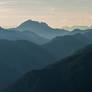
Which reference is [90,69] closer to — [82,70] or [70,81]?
[82,70]

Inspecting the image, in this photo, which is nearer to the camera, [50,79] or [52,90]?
[52,90]

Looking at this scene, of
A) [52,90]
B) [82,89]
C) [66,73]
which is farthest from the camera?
[66,73]

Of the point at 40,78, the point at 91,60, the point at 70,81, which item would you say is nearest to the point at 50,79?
the point at 40,78

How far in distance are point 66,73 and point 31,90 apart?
28.3 meters

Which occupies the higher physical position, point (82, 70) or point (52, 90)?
point (82, 70)

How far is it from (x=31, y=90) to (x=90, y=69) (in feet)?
146

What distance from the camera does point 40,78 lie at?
19238 centimetres

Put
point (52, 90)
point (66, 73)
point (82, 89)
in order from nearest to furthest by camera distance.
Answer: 1. point (82, 89)
2. point (52, 90)
3. point (66, 73)

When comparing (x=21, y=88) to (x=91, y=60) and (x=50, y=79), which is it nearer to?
(x=50, y=79)

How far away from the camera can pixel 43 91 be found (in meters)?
175

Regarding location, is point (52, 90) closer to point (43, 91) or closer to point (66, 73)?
point (43, 91)

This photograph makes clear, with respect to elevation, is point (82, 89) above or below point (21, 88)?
above

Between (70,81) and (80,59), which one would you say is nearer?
(70,81)

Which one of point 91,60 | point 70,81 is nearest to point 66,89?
point 70,81
